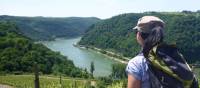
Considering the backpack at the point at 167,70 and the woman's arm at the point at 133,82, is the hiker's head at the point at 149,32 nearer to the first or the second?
the backpack at the point at 167,70

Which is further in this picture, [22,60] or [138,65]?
[22,60]

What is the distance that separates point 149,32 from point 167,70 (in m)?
0.27

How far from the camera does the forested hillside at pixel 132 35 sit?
96.2 metres

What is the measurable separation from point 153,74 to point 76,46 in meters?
132

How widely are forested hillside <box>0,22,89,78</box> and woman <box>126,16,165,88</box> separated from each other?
62295 mm

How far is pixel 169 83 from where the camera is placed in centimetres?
258

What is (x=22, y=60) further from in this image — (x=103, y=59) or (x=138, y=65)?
(x=138, y=65)

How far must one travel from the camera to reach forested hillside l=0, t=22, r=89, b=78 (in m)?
68.1

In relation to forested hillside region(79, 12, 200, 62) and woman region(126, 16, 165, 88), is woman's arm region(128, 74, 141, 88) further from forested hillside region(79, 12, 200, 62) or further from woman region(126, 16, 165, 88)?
forested hillside region(79, 12, 200, 62)

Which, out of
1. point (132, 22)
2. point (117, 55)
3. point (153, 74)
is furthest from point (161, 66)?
point (132, 22)

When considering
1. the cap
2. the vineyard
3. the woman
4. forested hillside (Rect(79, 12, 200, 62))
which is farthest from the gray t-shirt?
forested hillside (Rect(79, 12, 200, 62))

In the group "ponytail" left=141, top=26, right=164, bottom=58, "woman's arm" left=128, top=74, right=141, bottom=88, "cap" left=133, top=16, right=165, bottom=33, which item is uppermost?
"cap" left=133, top=16, right=165, bottom=33

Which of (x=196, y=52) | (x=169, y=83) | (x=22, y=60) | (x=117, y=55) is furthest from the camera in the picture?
(x=117, y=55)

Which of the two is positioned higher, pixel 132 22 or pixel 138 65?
pixel 138 65
